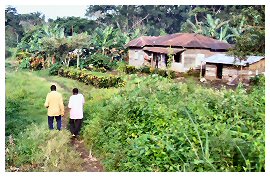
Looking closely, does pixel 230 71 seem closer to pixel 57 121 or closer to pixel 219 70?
pixel 219 70

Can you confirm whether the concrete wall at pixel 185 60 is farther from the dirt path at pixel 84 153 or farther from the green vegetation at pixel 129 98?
the dirt path at pixel 84 153

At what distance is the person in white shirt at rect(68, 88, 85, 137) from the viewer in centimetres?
506

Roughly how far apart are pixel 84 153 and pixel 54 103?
0.78 meters

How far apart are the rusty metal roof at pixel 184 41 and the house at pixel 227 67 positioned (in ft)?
0.71

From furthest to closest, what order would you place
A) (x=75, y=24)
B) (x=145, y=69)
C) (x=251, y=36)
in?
(x=145, y=69) < (x=75, y=24) < (x=251, y=36)

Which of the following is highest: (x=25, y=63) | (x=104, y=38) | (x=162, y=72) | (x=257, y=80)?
(x=104, y=38)

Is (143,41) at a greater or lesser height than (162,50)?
greater

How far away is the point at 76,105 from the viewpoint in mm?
5086

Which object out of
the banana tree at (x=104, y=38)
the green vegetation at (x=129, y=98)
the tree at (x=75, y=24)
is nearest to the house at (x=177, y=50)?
the green vegetation at (x=129, y=98)

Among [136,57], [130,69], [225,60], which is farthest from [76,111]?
[225,60]

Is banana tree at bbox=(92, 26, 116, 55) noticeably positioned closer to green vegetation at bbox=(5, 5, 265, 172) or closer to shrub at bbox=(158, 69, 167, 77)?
green vegetation at bbox=(5, 5, 265, 172)

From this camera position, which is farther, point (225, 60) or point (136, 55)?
point (136, 55)

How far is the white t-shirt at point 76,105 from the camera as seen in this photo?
5.05 m
